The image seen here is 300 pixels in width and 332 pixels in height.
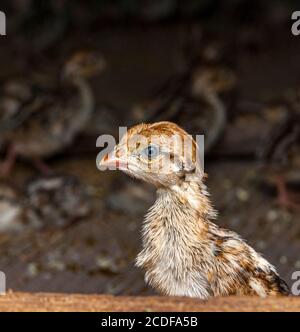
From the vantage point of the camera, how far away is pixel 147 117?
636cm

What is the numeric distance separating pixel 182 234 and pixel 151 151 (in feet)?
1.07

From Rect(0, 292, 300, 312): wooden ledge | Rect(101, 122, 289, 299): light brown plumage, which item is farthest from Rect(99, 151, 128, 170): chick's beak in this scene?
Rect(0, 292, 300, 312): wooden ledge

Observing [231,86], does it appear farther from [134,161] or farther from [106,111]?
[134,161]

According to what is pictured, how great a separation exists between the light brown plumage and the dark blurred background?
5.32ft

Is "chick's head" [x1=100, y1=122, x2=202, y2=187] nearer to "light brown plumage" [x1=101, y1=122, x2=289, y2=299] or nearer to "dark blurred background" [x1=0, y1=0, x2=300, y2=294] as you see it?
"light brown plumage" [x1=101, y1=122, x2=289, y2=299]

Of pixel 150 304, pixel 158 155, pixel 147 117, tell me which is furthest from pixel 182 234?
pixel 147 117

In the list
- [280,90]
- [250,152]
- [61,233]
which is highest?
[280,90]

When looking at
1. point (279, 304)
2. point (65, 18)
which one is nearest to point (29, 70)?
point (65, 18)

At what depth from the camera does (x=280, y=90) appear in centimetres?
779

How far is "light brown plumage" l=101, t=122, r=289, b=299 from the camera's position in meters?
2.89

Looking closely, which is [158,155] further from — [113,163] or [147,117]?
[147,117]

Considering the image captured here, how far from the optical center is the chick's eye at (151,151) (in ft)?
9.40

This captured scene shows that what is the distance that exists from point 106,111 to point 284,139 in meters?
1.72

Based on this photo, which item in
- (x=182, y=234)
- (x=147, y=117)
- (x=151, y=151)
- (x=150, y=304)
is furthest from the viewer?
(x=147, y=117)
